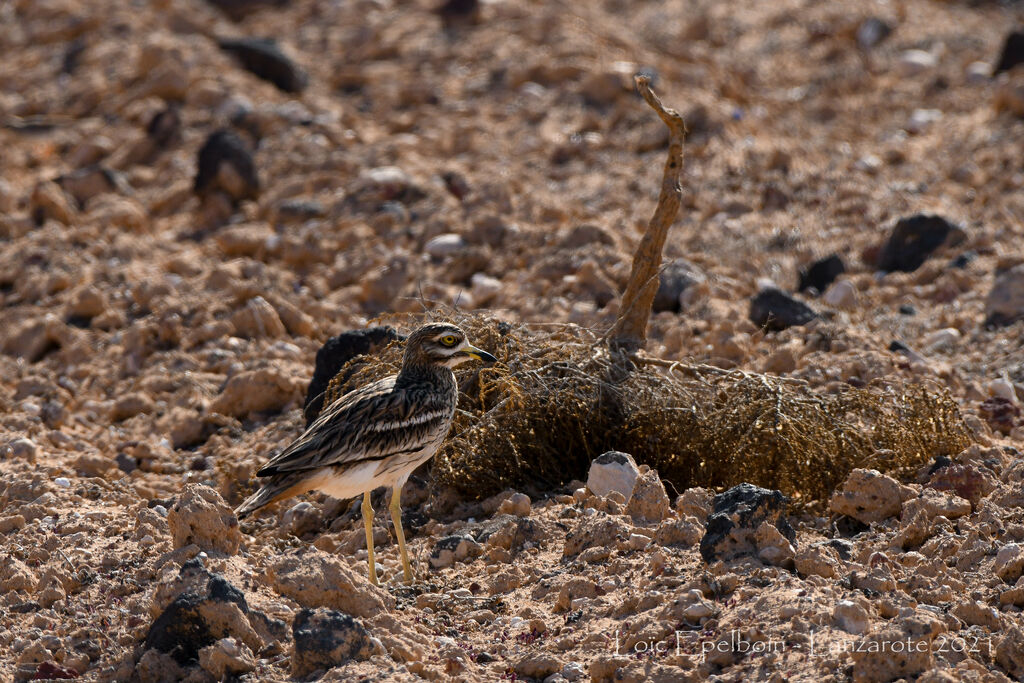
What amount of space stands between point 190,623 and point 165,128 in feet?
27.2

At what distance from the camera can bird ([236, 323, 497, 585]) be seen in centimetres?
548

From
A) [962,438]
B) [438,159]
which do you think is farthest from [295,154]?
[962,438]

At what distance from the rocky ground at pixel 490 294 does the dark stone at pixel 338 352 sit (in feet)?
0.94

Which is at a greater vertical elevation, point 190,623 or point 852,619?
point 852,619

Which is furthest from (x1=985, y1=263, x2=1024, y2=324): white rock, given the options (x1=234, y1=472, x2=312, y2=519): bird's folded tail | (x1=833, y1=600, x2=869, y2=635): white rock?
(x1=234, y1=472, x2=312, y2=519): bird's folded tail

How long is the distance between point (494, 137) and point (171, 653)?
25.1 feet

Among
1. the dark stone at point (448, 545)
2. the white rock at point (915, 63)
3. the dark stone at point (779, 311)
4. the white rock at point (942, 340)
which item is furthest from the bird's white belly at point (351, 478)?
the white rock at point (915, 63)

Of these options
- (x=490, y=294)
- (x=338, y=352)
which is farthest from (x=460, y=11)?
(x=338, y=352)

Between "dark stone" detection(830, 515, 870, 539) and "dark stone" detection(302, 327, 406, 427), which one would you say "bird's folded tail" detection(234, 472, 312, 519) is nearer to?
"dark stone" detection(302, 327, 406, 427)

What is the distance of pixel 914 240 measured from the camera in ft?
30.9

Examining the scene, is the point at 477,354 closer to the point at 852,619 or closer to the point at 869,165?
the point at 852,619

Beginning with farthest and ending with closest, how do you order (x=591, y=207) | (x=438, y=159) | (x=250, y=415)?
(x=438, y=159)
(x=591, y=207)
(x=250, y=415)

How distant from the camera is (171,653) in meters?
4.59

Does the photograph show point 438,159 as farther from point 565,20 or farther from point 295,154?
point 565,20
